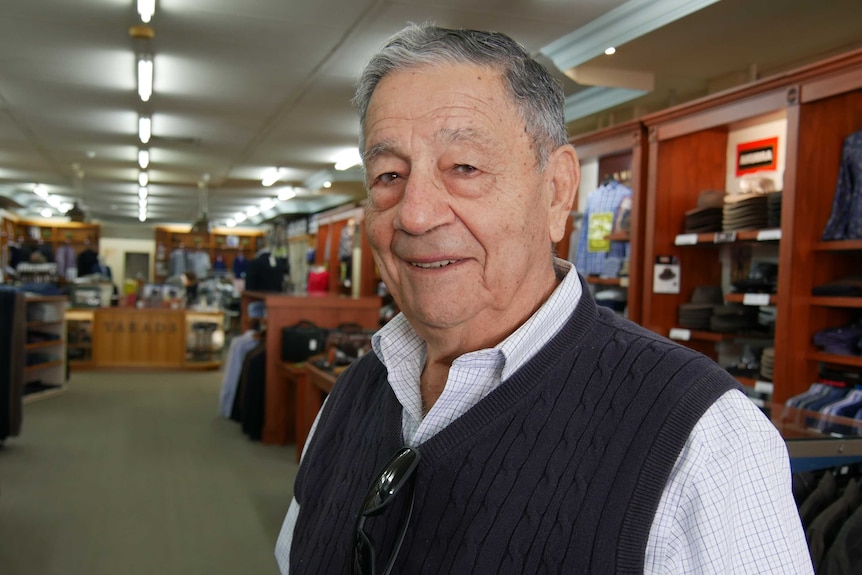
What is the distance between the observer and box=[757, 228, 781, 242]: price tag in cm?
378

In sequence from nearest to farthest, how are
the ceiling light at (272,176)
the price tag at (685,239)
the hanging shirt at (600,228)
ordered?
the price tag at (685,239) < the hanging shirt at (600,228) < the ceiling light at (272,176)

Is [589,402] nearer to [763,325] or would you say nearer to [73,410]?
[763,325]

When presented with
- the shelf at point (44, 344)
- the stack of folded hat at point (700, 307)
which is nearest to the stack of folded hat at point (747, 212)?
the stack of folded hat at point (700, 307)

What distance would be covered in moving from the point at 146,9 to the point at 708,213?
12.5ft

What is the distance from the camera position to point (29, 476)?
540 cm

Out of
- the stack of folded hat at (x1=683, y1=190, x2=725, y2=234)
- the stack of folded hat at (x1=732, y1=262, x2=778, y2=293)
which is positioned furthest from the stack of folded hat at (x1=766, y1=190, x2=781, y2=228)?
the stack of folded hat at (x1=683, y1=190, x2=725, y2=234)

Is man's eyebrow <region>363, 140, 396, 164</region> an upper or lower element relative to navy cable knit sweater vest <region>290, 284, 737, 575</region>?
upper

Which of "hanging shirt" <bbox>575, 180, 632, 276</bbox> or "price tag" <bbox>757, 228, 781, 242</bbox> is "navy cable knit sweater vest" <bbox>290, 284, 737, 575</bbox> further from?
"hanging shirt" <bbox>575, 180, 632, 276</bbox>

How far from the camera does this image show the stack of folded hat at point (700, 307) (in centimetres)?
461

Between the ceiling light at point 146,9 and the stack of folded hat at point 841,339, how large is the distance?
4.34 meters

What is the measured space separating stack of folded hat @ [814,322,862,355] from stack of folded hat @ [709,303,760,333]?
769mm

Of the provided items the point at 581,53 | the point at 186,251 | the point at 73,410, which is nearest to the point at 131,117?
the point at 73,410

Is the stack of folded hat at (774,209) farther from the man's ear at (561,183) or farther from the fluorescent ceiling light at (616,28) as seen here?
the man's ear at (561,183)

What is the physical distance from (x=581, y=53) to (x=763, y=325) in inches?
89.5
